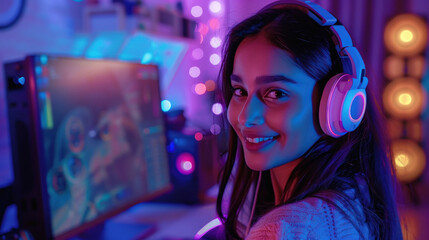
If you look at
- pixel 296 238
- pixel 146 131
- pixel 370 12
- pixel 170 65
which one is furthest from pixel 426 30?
pixel 296 238

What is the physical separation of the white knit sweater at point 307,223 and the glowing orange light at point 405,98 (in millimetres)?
2264

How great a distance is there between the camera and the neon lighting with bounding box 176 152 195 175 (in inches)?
51.0

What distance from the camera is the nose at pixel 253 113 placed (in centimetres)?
52

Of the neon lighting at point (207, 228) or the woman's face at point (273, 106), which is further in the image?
the neon lighting at point (207, 228)

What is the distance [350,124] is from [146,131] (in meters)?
0.72

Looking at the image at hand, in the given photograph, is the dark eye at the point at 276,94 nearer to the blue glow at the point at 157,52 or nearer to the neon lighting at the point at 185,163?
the neon lighting at the point at 185,163

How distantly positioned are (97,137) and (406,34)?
7.32 ft

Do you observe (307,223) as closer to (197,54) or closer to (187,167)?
(187,167)

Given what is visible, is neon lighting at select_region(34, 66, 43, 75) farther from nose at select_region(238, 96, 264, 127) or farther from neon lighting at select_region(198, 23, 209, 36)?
neon lighting at select_region(198, 23, 209, 36)

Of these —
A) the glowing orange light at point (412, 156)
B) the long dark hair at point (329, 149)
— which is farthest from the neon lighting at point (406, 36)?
the long dark hair at point (329, 149)

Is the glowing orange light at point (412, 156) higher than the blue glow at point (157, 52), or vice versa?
the blue glow at point (157, 52)

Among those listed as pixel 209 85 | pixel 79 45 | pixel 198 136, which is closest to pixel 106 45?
pixel 79 45

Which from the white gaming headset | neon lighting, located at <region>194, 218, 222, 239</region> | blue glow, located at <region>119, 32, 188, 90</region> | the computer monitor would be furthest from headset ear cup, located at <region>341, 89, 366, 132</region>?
blue glow, located at <region>119, 32, 188, 90</region>

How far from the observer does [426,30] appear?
2.39 m
